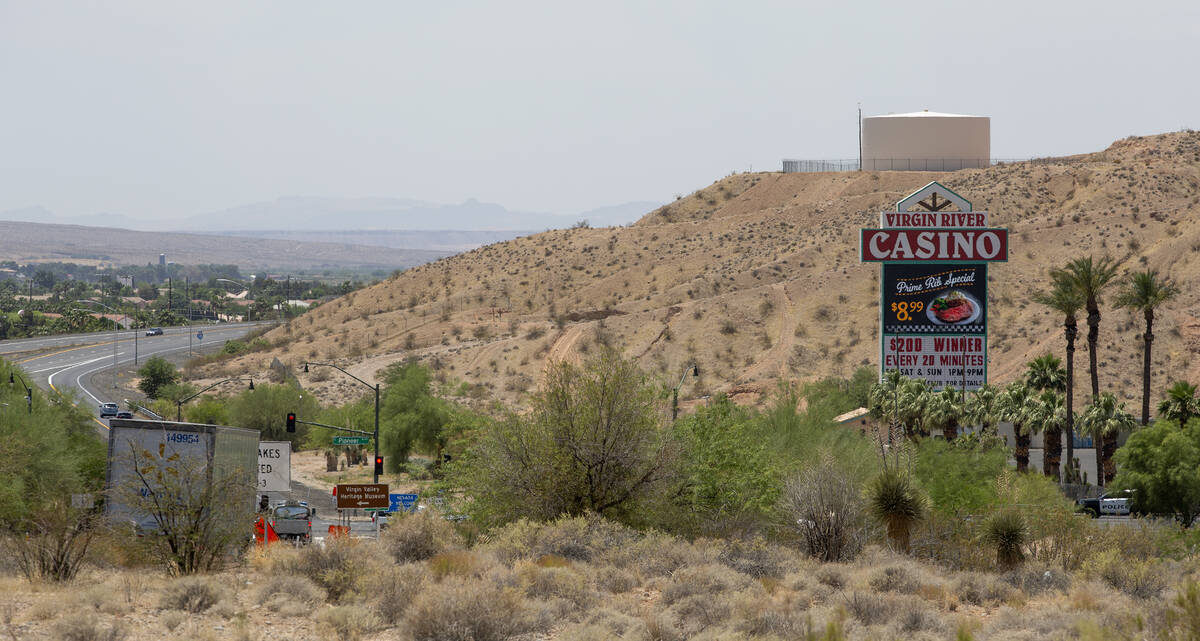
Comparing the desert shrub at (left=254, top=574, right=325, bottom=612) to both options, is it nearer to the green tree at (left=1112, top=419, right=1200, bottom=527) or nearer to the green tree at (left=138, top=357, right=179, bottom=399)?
the green tree at (left=1112, top=419, right=1200, bottom=527)

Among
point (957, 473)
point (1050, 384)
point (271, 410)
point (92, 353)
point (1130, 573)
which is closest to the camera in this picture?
point (1130, 573)

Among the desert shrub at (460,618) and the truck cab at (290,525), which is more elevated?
the desert shrub at (460,618)

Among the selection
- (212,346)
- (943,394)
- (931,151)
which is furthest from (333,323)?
(943,394)

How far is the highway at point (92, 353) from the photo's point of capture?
97.7 metres

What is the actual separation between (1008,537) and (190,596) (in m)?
16.7

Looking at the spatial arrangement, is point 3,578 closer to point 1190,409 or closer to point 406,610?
point 406,610

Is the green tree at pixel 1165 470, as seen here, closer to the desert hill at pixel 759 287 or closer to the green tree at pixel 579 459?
the desert hill at pixel 759 287

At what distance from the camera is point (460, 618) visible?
18547mm

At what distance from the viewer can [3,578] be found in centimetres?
2225

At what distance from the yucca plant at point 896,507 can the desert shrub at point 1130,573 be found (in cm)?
413

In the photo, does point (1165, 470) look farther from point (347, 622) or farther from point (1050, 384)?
point (347, 622)

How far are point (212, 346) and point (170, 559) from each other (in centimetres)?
10987

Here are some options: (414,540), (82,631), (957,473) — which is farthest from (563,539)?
(957,473)

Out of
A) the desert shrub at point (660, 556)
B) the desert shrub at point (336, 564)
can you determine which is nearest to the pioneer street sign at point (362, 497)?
the desert shrub at point (336, 564)
